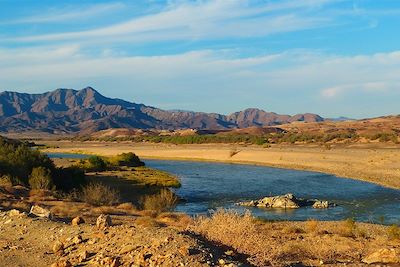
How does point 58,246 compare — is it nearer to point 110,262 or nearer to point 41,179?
point 110,262

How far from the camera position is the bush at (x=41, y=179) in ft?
105

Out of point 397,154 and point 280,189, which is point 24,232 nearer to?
point 280,189

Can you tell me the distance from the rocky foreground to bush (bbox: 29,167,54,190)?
51.7 feet

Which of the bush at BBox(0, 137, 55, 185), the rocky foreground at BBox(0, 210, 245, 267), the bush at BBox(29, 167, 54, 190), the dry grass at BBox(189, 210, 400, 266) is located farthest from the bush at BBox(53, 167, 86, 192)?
the rocky foreground at BBox(0, 210, 245, 267)

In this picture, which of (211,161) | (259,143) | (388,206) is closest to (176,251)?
(388,206)

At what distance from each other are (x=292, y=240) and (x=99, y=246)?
7.79 m

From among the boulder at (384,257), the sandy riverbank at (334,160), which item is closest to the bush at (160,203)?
the boulder at (384,257)

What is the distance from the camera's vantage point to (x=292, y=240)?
59.6ft

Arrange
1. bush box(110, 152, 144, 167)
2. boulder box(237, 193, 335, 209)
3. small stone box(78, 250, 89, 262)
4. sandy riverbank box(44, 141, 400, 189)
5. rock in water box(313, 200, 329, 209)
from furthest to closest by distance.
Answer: bush box(110, 152, 144, 167)
sandy riverbank box(44, 141, 400, 189)
boulder box(237, 193, 335, 209)
rock in water box(313, 200, 329, 209)
small stone box(78, 250, 89, 262)

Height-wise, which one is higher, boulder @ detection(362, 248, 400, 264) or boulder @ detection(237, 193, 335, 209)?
boulder @ detection(362, 248, 400, 264)

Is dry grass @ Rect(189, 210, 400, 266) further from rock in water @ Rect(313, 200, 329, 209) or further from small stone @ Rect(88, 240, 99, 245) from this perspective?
rock in water @ Rect(313, 200, 329, 209)

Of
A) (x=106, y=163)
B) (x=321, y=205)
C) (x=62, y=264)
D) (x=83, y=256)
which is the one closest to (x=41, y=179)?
(x=321, y=205)

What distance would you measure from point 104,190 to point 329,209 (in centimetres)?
1374

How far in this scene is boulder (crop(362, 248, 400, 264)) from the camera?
48.2 feet
